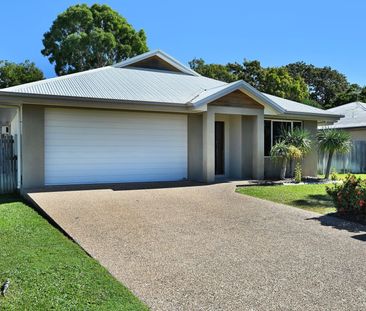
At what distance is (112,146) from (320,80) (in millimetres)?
50987

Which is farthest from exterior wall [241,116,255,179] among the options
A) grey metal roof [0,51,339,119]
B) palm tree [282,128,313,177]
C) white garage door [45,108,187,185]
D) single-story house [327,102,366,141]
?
single-story house [327,102,366,141]

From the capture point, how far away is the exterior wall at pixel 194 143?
1470cm

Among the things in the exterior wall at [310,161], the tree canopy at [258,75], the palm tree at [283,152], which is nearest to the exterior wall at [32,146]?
the palm tree at [283,152]

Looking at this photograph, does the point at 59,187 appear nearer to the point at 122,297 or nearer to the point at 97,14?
the point at 122,297

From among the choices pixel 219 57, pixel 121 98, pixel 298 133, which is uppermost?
pixel 219 57

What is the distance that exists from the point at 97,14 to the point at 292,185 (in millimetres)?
29714

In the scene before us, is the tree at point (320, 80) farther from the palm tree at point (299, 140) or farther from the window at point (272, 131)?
the palm tree at point (299, 140)

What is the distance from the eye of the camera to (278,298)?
169 inches

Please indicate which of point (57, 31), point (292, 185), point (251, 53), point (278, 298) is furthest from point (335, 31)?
point (57, 31)

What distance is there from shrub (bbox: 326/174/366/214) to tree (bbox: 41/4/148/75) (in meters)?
30.7

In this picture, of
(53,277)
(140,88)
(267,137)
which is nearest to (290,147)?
(267,137)

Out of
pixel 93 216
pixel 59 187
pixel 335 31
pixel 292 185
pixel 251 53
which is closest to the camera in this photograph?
pixel 93 216

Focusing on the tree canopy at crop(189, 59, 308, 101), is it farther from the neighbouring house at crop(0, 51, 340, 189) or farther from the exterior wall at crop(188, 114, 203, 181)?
the exterior wall at crop(188, 114, 203, 181)

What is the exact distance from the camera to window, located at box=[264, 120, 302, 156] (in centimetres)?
1630
